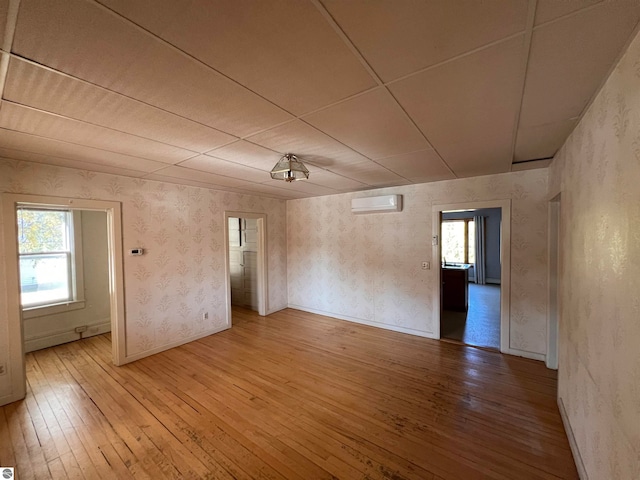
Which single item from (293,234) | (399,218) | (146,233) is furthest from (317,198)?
(146,233)

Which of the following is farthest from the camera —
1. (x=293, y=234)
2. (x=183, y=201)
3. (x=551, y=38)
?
(x=293, y=234)

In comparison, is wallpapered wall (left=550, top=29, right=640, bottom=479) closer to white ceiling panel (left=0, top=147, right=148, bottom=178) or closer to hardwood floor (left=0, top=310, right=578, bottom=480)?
hardwood floor (left=0, top=310, right=578, bottom=480)

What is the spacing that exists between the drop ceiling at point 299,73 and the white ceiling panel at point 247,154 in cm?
3

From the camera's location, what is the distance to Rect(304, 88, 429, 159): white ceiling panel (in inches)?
59.0

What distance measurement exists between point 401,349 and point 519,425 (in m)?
1.54

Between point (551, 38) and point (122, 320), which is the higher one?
point (551, 38)

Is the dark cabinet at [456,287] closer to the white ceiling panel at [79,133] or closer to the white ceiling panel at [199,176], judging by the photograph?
the white ceiling panel at [199,176]

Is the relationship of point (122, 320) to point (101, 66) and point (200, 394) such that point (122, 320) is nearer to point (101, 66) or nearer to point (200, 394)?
point (200, 394)

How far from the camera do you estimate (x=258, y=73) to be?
47.4 inches

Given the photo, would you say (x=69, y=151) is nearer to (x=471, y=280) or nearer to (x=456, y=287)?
(x=456, y=287)

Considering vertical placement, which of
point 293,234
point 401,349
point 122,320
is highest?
point 293,234

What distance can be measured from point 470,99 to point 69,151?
3.26 meters

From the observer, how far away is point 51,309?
379cm

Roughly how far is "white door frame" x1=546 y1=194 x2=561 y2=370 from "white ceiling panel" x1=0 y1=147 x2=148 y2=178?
16.2 feet
